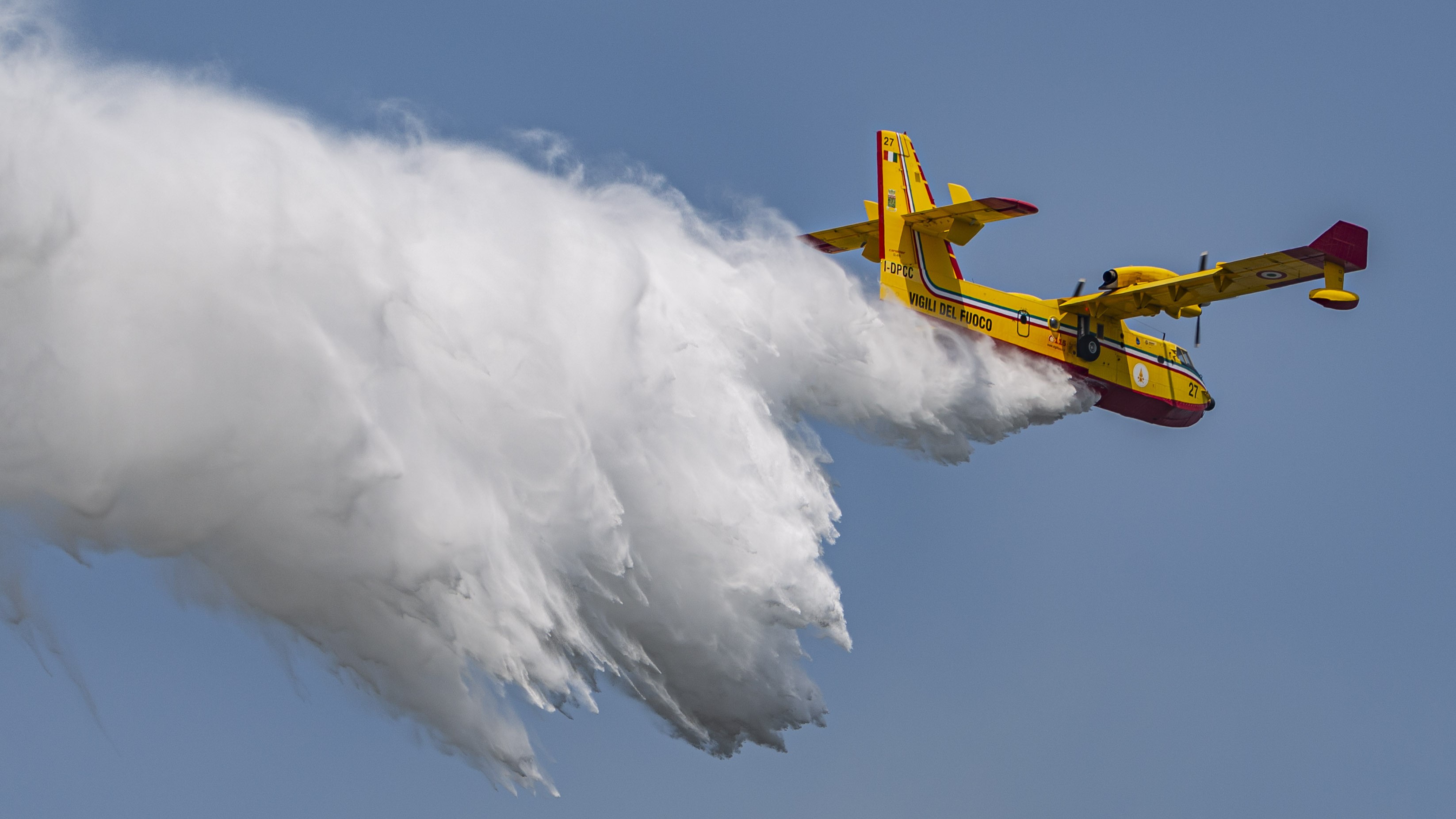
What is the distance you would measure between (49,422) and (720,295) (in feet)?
40.5

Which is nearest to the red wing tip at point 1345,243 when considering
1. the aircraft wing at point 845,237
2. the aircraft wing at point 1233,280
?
the aircraft wing at point 1233,280

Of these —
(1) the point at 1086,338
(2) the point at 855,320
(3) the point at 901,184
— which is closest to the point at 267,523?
(2) the point at 855,320

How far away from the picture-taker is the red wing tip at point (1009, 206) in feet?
89.6

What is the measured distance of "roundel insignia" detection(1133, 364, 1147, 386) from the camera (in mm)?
33562

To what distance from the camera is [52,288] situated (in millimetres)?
18188

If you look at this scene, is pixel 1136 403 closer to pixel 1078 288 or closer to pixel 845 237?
pixel 1078 288

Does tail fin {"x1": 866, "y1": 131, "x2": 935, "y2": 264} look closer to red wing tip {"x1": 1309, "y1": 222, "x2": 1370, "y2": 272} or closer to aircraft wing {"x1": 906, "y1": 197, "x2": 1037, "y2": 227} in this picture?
aircraft wing {"x1": 906, "y1": 197, "x2": 1037, "y2": 227}

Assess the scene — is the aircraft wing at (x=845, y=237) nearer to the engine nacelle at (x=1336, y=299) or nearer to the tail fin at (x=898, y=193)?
the tail fin at (x=898, y=193)

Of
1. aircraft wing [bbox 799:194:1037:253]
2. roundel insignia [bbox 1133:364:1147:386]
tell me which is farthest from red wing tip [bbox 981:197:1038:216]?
roundel insignia [bbox 1133:364:1147:386]

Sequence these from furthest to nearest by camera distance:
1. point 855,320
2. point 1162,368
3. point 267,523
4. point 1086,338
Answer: point 1162,368
point 1086,338
point 855,320
point 267,523

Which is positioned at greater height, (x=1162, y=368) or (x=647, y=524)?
(x=1162, y=368)

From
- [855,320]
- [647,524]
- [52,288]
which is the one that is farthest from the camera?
[855,320]

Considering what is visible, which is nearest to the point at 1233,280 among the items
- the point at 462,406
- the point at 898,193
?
the point at 898,193

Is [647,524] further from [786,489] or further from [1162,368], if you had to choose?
[1162,368]
